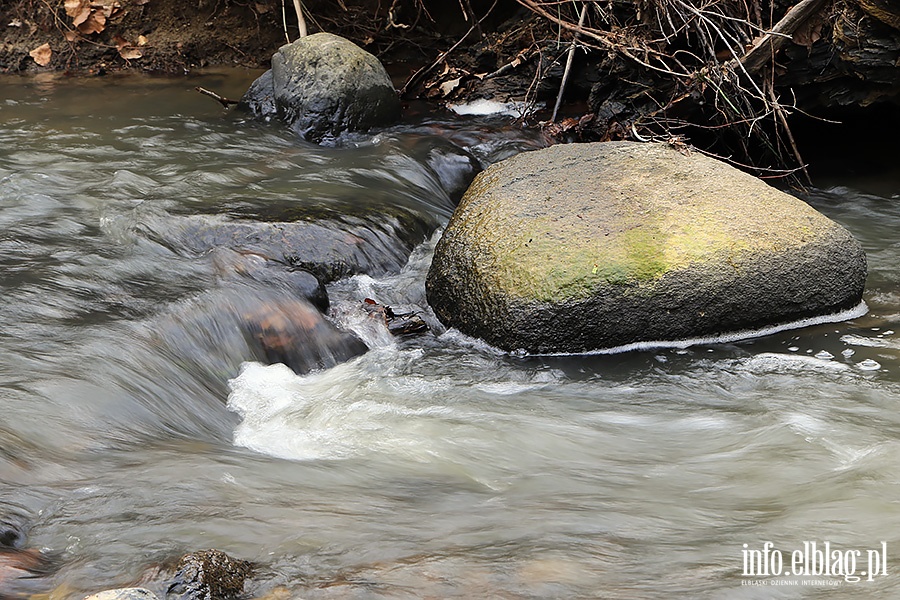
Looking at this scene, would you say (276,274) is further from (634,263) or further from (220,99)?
(220,99)

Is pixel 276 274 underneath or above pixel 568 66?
underneath

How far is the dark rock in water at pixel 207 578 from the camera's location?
224 centimetres

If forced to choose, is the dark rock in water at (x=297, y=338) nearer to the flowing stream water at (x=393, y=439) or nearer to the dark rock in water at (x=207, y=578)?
the flowing stream water at (x=393, y=439)

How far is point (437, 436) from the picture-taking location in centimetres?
373

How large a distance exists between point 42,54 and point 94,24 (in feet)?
2.14

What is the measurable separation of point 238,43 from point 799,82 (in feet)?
19.8

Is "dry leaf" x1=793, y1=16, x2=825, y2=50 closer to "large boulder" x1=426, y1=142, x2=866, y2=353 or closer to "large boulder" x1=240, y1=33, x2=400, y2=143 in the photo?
"large boulder" x1=426, y1=142, x2=866, y2=353

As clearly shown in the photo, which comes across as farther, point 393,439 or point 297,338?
point 297,338

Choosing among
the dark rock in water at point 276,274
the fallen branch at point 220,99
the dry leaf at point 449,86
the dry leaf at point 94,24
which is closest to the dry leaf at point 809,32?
the dry leaf at point 449,86

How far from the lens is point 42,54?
9.45m

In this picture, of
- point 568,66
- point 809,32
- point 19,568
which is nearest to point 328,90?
point 568,66

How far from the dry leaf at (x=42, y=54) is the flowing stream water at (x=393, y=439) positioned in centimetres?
369

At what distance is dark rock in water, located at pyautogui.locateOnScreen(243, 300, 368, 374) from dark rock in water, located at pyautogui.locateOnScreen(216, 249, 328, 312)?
96 mm

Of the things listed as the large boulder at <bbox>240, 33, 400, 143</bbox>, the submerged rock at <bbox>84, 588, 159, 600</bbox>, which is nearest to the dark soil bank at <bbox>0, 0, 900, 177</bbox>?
the large boulder at <bbox>240, 33, 400, 143</bbox>
